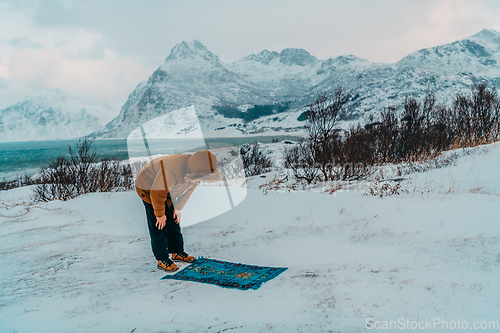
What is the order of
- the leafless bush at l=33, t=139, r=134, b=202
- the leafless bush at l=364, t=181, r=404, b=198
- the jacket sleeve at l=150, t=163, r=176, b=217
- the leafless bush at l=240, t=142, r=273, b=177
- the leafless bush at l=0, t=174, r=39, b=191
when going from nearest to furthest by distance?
the jacket sleeve at l=150, t=163, r=176, b=217 → the leafless bush at l=364, t=181, r=404, b=198 → the leafless bush at l=33, t=139, r=134, b=202 → the leafless bush at l=240, t=142, r=273, b=177 → the leafless bush at l=0, t=174, r=39, b=191

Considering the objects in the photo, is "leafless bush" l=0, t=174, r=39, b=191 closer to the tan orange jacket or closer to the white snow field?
the white snow field

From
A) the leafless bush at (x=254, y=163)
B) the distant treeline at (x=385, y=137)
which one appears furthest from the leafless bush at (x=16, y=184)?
the distant treeline at (x=385, y=137)

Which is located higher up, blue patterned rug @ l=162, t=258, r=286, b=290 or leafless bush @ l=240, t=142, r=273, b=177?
leafless bush @ l=240, t=142, r=273, b=177

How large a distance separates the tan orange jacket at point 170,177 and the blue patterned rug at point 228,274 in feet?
3.05

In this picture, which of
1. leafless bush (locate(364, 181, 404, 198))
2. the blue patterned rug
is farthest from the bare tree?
the blue patterned rug

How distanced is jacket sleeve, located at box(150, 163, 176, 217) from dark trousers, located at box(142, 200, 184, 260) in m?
0.42

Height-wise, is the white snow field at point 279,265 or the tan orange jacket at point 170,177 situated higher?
the tan orange jacket at point 170,177

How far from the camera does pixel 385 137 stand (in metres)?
15.4

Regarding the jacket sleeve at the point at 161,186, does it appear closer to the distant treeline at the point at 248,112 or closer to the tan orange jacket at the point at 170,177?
the tan orange jacket at the point at 170,177

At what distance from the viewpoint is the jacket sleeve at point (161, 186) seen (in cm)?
320

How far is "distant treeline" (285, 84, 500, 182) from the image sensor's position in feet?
30.8

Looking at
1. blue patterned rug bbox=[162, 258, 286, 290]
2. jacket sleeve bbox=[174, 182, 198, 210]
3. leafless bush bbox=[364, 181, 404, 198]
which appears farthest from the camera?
leafless bush bbox=[364, 181, 404, 198]

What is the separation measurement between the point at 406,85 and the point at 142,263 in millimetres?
162908

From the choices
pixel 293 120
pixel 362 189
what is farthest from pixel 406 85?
pixel 362 189
